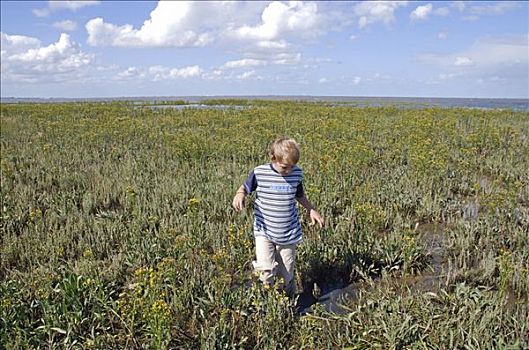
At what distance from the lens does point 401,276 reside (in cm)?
393

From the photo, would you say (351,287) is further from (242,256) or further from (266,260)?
(242,256)

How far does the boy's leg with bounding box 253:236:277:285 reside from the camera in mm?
3447

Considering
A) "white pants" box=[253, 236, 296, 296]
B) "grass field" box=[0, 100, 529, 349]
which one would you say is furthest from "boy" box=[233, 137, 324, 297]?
"grass field" box=[0, 100, 529, 349]

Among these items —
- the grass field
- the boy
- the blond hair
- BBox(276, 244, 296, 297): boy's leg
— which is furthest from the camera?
BBox(276, 244, 296, 297): boy's leg

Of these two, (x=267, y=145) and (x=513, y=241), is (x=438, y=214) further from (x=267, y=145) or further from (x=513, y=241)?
(x=267, y=145)

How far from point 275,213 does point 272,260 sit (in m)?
0.41

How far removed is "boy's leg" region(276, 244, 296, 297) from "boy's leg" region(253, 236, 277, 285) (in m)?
0.08

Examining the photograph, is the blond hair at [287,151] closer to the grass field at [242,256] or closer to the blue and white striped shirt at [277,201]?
the blue and white striped shirt at [277,201]

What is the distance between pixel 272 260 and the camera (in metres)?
3.49

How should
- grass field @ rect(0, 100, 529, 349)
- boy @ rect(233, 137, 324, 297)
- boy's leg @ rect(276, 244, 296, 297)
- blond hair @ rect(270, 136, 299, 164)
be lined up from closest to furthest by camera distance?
grass field @ rect(0, 100, 529, 349), blond hair @ rect(270, 136, 299, 164), boy @ rect(233, 137, 324, 297), boy's leg @ rect(276, 244, 296, 297)

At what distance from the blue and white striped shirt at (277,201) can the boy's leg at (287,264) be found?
10 cm

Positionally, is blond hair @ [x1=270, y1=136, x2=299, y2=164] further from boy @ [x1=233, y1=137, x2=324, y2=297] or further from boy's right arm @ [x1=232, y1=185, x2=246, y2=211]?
boy's right arm @ [x1=232, y1=185, x2=246, y2=211]

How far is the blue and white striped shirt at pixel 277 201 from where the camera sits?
338 cm

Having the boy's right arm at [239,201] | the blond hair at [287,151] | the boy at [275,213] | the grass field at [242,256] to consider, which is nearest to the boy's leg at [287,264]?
the boy at [275,213]
